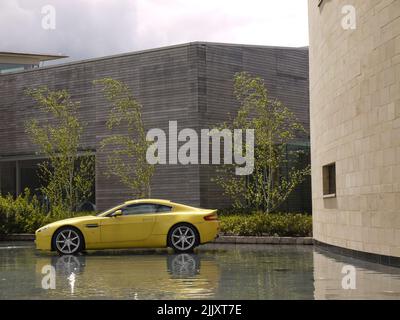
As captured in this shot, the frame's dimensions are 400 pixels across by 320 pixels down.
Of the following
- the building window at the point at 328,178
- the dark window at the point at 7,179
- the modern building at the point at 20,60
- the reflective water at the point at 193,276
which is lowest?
the reflective water at the point at 193,276

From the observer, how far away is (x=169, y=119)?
27.8 metres

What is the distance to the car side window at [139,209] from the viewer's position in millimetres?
16891

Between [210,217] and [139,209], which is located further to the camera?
[210,217]

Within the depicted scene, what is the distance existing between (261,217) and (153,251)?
199 inches

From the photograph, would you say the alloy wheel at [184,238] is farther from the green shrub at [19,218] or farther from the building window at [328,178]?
the green shrub at [19,218]

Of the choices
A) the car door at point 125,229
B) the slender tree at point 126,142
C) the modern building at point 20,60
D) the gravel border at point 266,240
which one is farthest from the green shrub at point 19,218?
the modern building at point 20,60

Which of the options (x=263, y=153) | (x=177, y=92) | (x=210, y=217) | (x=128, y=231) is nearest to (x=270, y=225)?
(x=263, y=153)

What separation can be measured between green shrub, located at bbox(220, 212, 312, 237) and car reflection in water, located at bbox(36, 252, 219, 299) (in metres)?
5.45

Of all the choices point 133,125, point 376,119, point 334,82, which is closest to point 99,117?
point 133,125

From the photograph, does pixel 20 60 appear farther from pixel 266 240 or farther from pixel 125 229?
pixel 125 229

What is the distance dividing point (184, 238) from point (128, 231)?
54.7 inches

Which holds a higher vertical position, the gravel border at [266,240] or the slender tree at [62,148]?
the slender tree at [62,148]

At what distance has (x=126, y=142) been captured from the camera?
2733 centimetres

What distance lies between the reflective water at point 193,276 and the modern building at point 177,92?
10.4m
